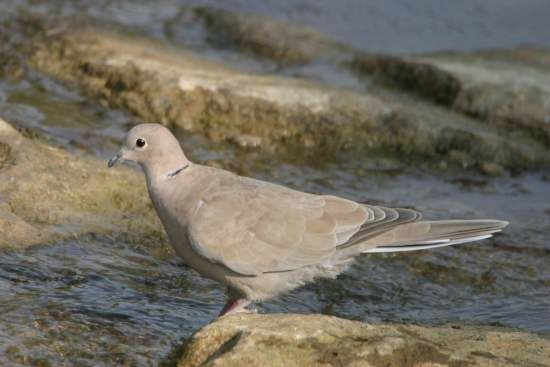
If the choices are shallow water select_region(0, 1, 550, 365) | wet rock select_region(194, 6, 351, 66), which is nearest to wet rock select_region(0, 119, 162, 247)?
shallow water select_region(0, 1, 550, 365)

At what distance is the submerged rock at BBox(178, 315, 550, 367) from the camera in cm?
394

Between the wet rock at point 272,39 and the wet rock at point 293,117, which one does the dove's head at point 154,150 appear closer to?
the wet rock at point 293,117

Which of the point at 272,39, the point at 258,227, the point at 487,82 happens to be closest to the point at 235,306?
the point at 258,227

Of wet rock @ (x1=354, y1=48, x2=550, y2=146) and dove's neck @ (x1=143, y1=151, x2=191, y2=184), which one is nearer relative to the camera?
dove's neck @ (x1=143, y1=151, x2=191, y2=184)

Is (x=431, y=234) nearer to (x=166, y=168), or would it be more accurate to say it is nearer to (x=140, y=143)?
(x=166, y=168)

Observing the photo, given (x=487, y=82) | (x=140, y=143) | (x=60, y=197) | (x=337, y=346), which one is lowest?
(x=337, y=346)

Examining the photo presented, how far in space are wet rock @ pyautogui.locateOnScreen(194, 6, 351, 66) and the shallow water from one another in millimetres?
2250

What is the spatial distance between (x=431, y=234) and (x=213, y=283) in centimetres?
129

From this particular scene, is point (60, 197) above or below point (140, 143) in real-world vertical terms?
below

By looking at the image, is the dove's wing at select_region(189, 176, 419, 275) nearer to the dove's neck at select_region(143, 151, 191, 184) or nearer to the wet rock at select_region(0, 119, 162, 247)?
the dove's neck at select_region(143, 151, 191, 184)

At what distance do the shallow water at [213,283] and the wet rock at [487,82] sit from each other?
751mm

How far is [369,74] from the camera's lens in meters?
9.47

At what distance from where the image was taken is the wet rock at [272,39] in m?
9.88

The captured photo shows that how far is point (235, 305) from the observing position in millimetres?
5039
